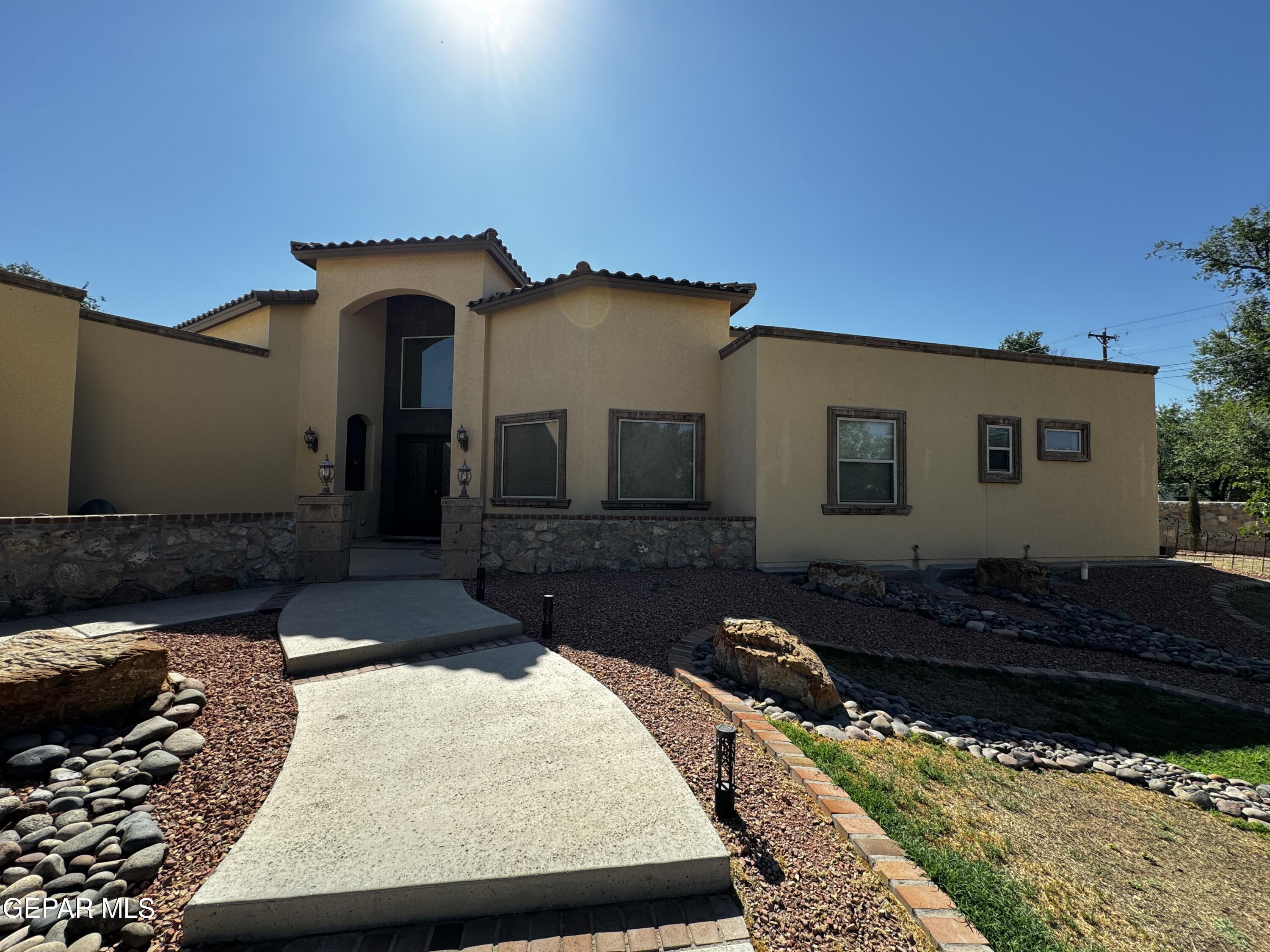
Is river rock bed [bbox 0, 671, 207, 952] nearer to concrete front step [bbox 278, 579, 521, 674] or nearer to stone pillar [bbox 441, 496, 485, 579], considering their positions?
concrete front step [bbox 278, 579, 521, 674]

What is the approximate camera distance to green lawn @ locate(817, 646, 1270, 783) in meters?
4.47

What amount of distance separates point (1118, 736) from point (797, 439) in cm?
532

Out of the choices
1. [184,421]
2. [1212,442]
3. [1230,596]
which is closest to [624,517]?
[184,421]

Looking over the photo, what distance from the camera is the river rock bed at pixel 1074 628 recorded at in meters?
6.45

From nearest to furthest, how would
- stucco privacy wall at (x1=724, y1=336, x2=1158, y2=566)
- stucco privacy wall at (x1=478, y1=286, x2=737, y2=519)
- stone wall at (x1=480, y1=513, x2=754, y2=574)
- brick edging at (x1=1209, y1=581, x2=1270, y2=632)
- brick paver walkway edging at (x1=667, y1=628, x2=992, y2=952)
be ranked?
1. brick paver walkway edging at (x1=667, y1=628, x2=992, y2=952)
2. brick edging at (x1=1209, y1=581, x2=1270, y2=632)
3. stone wall at (x1=480, y1=513, x2=754, y2=574)
4. stucco privacy wall at (x1=724, y1=336, x2=1158, y2=566)
5. stucco privacy wall at (x1=478, y1=286, x2=737, y2=519)

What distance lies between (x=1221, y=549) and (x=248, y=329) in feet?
84.3

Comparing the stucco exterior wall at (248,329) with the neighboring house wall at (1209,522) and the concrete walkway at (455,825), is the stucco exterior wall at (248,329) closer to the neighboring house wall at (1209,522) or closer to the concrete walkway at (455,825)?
the concrete walkway at (455,825)

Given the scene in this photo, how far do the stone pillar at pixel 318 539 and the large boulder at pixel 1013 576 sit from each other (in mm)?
9828

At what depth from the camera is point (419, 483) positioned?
12562 millimetres

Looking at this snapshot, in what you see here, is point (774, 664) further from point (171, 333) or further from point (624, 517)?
point (171, 333)

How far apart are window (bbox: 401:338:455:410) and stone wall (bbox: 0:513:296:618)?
5859 millimetres

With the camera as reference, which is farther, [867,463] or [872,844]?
[867,463]

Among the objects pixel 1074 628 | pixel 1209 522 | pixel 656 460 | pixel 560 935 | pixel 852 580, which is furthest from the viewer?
pixel 1209 522

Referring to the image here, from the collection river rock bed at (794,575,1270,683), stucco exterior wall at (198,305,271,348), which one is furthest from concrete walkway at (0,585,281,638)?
river rock bed at (794,575,1270,683)
